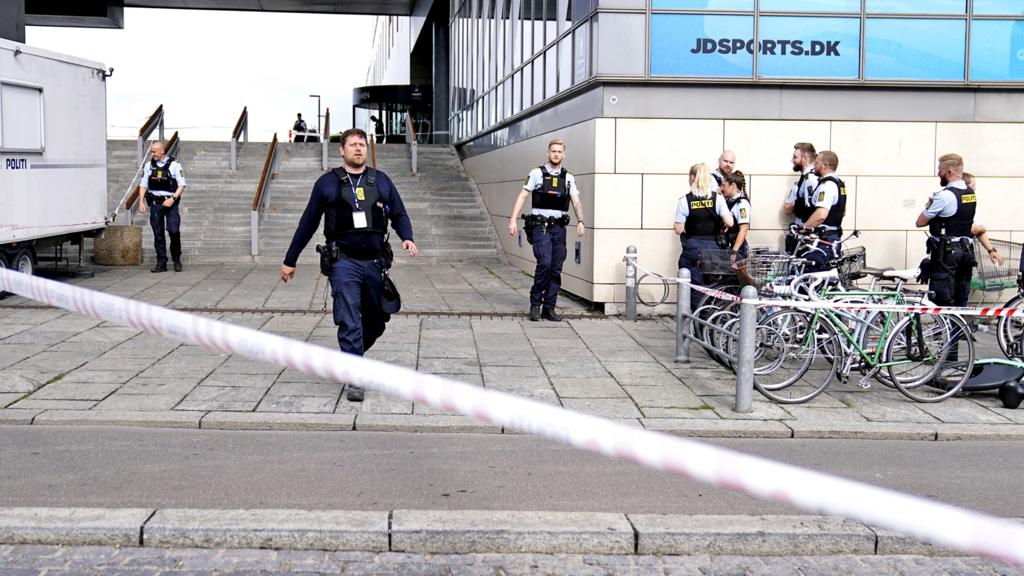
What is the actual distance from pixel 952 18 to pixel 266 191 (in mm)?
12975

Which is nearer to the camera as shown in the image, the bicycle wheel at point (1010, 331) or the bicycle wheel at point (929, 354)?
the bicycle wheel at point (929, 354)

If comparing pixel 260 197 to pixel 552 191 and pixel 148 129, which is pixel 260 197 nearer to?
pixel 148 129

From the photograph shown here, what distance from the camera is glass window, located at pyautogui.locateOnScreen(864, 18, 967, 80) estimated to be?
37.1 feet

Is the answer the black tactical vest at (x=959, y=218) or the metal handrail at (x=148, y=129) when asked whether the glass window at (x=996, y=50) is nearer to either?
the black tactical vest at (x=959, y=218)

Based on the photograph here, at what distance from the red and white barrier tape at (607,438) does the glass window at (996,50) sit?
10.3 metres

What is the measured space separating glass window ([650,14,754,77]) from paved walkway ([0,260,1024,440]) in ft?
9.54

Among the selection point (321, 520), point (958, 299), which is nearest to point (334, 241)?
point (321, 520)

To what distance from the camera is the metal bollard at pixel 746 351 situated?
6.58 metres

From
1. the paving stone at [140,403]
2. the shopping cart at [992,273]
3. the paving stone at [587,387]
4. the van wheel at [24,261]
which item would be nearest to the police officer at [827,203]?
the shopping cart at [992,273]

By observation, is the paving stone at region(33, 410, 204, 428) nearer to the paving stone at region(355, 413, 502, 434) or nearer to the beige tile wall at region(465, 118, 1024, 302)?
the paving stone at region(355, 413, 502, 434)

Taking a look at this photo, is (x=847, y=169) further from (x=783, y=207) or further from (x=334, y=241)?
(x=334, y=241)

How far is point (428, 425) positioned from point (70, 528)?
2371 mm

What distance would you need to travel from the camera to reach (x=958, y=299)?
890 cm

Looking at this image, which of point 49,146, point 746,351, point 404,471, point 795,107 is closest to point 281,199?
point 49,146
